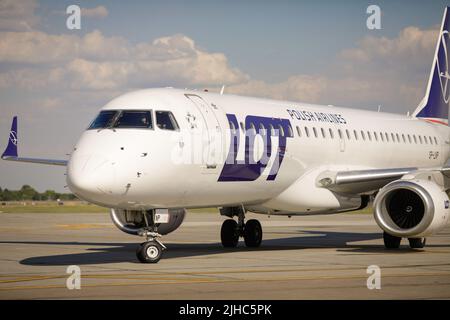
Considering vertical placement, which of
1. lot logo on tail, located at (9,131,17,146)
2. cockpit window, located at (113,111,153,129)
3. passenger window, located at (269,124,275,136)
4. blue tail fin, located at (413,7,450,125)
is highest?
lot logo on tail, located at (9,131,17,146)

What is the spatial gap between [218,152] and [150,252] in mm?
3130

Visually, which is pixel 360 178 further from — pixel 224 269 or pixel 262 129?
pixel 224 269

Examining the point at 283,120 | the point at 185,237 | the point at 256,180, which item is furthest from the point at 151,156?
the point at 185,237

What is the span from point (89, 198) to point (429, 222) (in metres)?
9.33

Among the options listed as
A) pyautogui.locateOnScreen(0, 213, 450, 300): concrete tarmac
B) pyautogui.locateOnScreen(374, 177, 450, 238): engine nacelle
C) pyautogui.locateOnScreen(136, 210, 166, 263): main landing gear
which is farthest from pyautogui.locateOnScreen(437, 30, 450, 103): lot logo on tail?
pyautogui.locateOnScreen(136, 210, 166, 263): main landing gear

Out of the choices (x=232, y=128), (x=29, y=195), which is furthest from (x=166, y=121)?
(x=29, y=195)

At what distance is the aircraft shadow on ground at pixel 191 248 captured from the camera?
856 inches

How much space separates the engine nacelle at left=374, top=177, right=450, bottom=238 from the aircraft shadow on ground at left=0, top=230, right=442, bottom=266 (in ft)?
4.17

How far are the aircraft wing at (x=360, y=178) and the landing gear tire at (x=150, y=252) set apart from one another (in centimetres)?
694

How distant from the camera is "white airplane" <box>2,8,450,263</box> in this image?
19.2m

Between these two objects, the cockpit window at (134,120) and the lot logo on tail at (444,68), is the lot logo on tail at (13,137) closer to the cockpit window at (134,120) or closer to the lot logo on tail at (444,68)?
the lot logo on tail at (444,68)

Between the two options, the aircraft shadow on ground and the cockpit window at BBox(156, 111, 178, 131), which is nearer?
the cockpit window at BBox(156, 111, 178, 131)

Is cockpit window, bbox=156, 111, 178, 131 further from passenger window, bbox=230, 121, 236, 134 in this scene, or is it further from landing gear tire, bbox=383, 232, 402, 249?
landing gear tire, bbox=383, 232, 402, 249

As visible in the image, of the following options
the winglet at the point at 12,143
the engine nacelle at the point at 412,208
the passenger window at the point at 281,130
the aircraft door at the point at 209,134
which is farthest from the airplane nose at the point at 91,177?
the winglet at the point at 12,143
